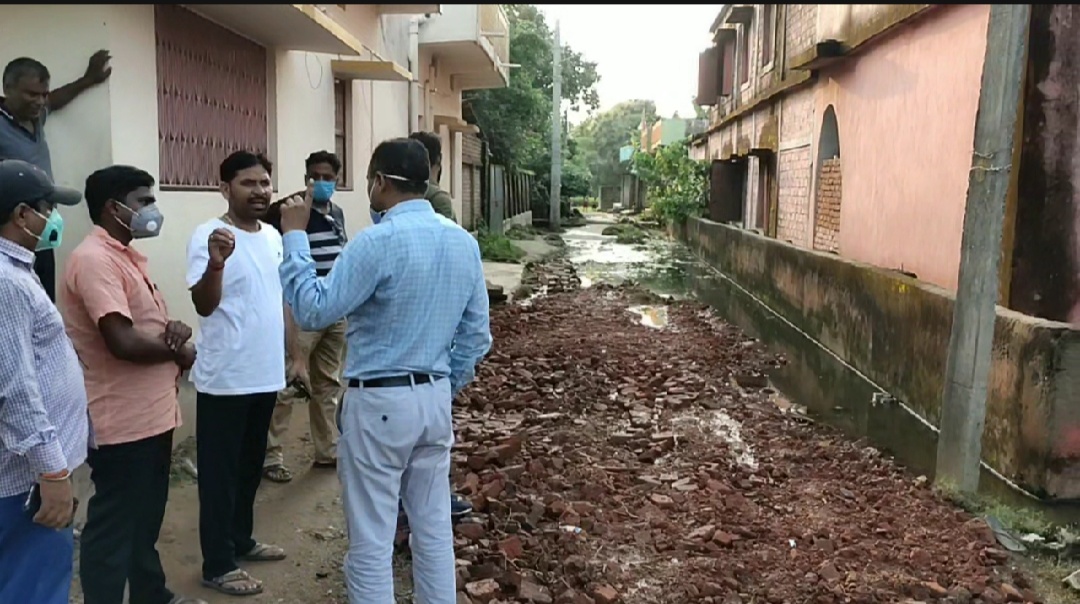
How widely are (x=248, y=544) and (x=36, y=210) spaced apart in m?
2.23

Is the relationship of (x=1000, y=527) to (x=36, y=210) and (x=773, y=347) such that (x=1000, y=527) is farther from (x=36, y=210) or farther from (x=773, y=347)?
(x=773, y=347)

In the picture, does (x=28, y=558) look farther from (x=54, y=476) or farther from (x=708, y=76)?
(x=708, y=76)

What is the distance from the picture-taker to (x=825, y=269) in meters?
11.9

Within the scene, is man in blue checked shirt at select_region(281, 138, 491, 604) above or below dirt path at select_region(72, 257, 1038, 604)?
above

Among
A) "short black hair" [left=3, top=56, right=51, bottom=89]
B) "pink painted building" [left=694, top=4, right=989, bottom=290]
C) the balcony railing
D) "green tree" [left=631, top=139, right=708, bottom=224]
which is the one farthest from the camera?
"green tree" [left=631, top=139, right=708, bottom=224]

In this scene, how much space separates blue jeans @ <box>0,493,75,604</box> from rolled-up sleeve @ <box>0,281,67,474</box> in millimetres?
193

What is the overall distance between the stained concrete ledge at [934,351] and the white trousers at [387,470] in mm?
4332

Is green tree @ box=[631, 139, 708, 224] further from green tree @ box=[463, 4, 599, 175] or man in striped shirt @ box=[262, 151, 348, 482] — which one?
man in striped shirt @ box=[262, 151, 348, 482]

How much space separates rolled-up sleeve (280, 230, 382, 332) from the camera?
3.22m

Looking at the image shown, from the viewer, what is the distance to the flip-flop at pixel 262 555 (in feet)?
14.5

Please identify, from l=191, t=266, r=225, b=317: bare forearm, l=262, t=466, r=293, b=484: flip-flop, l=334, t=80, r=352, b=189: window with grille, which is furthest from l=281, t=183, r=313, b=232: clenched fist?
l=334, t=80, r=352, b=189: window with grille

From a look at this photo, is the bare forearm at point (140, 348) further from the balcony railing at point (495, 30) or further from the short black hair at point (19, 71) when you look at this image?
the balcony railing at point (495, 30)

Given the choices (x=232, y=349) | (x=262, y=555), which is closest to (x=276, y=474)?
(x=262, y=555)

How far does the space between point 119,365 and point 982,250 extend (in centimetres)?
488
